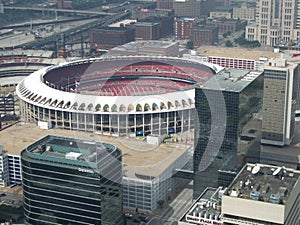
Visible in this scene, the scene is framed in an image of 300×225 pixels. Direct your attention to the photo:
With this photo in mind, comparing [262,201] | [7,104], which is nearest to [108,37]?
[7,104]

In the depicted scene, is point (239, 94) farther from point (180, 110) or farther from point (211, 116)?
point (180, 110)

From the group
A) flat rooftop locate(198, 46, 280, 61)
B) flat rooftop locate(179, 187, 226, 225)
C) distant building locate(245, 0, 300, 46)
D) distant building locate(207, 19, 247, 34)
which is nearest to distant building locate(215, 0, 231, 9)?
distant building locate(207, 19, 247, 34)

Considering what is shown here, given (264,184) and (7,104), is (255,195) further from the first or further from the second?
(7,104)

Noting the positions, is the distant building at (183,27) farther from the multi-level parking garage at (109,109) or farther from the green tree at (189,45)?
the multi-level parking garage at (109,109)

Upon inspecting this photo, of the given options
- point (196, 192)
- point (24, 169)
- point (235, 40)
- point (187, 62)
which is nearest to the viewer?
point (24, 169)

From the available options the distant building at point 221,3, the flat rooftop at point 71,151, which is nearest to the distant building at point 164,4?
the distant building at point 221,3

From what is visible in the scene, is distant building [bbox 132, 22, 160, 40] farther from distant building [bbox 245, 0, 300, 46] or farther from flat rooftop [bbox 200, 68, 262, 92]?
flat rooftop [bbox 200, 68, 262, 92]

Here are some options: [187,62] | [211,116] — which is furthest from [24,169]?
[187,62]
